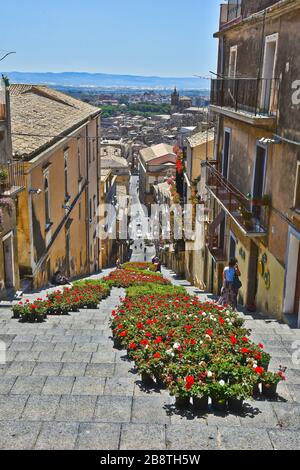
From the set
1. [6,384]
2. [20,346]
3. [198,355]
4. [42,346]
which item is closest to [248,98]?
[42,346]

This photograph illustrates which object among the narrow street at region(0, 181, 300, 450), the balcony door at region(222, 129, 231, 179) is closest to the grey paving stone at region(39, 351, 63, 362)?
the narrow street at region(0, 181, 300, 450)

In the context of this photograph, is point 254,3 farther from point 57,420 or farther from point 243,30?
point 57,420

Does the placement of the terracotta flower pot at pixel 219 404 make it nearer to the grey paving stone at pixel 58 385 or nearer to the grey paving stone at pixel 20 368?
the grey paving stone at pixel 58 385

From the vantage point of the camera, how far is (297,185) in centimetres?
1141

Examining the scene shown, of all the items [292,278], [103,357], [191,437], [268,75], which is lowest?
[103,357]

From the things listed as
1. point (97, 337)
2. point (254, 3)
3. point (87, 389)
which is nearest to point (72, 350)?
point (97, 337)

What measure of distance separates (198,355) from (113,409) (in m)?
1.59

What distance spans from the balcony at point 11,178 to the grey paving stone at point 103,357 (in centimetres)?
635

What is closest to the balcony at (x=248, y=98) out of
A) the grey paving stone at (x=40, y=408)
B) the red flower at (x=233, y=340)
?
the red flower at (x=233, y=340)

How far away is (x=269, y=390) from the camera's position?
7.37m

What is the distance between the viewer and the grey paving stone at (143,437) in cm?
579

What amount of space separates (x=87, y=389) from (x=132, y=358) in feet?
4.95

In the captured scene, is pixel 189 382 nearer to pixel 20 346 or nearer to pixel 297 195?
pixel 20 346
